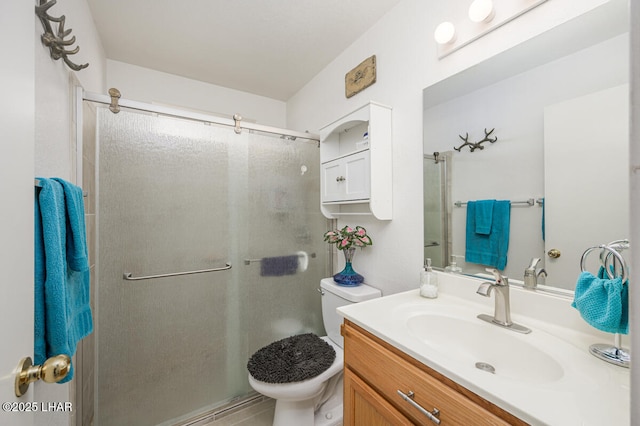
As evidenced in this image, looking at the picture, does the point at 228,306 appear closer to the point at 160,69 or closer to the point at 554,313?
the point at 554,313

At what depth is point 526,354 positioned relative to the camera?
2.67 ft

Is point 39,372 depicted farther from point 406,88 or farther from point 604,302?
point 406,88

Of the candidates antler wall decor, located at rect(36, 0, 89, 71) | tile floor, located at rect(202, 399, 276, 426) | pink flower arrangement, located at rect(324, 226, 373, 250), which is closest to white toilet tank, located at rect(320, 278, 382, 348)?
pink flower arrangement, located at rect(324, 226, 373, 250)

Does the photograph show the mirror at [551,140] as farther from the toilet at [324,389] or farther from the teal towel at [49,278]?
the teal towel at [49,278]

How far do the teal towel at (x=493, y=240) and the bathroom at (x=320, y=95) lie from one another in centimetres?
A: 24

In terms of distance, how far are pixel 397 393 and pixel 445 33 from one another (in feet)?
4.54

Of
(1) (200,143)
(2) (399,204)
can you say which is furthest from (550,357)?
(1) (200,143)

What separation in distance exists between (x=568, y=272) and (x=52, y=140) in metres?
1.89

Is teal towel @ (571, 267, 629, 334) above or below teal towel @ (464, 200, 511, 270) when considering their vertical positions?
below

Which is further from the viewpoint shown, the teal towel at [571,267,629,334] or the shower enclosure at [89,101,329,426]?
the shower enclosure at [89,101,329,426]

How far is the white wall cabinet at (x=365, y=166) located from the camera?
1441 mm

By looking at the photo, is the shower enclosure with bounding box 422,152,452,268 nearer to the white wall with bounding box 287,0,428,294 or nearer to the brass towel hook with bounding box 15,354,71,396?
the white wall with bounding box 287,0,428,294

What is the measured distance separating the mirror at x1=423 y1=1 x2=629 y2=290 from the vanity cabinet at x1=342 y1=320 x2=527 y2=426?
1.83ft

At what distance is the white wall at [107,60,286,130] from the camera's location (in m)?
2.01
